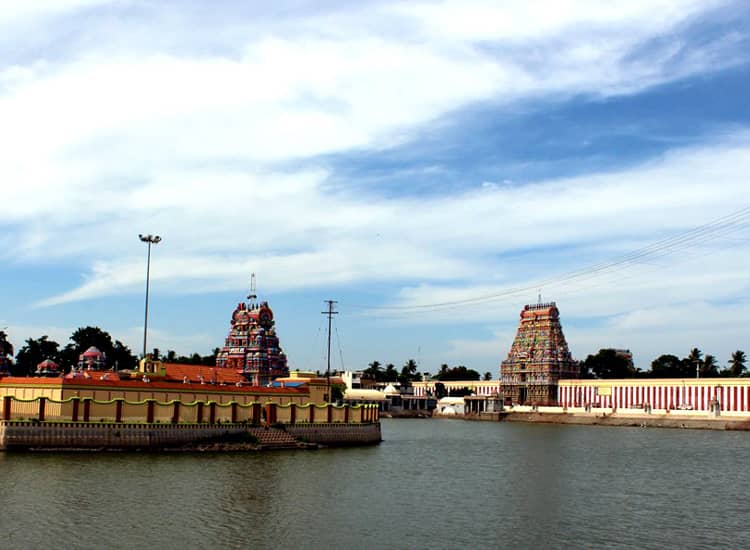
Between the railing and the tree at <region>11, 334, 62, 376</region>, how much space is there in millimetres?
83923

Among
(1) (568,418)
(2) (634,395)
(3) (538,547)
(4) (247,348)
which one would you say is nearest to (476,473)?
(3) (538,547)

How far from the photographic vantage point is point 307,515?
146ft

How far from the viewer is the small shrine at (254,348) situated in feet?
478

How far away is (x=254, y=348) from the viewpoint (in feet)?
483

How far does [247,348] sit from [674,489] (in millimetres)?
100122

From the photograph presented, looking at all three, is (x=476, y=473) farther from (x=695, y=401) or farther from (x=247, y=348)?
(x=695, y=401)

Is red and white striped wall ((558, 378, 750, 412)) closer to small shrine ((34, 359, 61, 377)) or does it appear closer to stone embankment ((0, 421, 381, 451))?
stone embankment ((0, 421, 381, 451))

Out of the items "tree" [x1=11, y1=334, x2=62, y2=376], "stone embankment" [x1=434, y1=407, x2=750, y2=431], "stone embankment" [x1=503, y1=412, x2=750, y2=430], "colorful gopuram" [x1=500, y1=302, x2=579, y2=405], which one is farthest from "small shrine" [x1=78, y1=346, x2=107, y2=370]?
"colorful gopuram" [x1=500, y1=302, x2=579, y2=405]

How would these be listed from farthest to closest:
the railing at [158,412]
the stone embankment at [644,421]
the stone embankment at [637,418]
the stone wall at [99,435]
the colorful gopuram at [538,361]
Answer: the colorful gopuram at [538,361], the stone embankment at [637,418], the stone embankment at [644,421], the railing at [158,412], the stone wall at [99,435]

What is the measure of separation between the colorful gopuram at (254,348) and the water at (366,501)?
68452mm

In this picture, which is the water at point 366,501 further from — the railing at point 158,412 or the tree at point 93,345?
the tree at point 93,345

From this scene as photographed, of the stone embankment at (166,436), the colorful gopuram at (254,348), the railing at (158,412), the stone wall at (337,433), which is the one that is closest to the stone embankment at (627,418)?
the colorful gopuram at (254,348)

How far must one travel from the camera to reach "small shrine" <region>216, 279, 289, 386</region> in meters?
146

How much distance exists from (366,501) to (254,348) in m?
99.7
